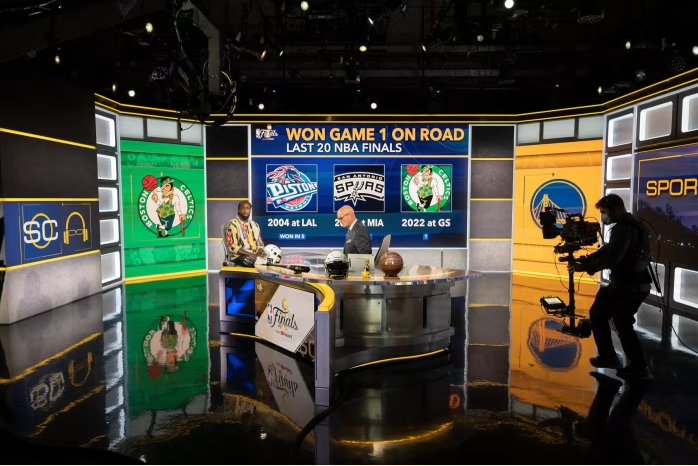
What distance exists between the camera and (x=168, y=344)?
A: 5.29 m

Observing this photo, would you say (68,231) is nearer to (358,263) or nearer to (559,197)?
(358,263)

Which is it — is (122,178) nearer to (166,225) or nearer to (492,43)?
(166,225)

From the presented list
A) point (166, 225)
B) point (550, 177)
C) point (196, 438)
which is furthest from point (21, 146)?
point (550, 177)

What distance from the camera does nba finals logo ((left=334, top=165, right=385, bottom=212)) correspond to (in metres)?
10.0

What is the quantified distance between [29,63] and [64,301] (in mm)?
3284

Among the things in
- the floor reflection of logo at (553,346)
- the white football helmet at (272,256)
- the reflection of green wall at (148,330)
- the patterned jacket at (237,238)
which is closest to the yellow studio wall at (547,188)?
the floor reflection of logo at (553,346)

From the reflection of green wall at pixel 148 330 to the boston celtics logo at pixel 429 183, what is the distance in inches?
180

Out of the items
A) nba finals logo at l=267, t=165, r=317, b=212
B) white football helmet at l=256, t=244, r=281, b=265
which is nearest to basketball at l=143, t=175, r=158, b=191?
nba finals logo at l=267, t=165, r=317, b=212

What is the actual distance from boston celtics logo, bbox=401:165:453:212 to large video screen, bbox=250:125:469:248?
2 centimetres

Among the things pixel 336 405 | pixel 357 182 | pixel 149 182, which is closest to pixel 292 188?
pixel 357 182

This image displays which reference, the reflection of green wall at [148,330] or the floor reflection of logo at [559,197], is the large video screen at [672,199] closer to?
the floor reflection of logo at [559,197]

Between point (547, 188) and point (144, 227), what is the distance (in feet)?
25.8

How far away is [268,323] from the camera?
17.3ft

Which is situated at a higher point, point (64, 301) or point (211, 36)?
point (211, 36)
